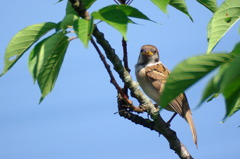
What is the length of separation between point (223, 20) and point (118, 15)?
2.47ft

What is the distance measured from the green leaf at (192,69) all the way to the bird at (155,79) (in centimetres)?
337

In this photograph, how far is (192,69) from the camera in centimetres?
137

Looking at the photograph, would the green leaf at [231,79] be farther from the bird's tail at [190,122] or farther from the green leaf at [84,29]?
the bird's tail at [190,122]

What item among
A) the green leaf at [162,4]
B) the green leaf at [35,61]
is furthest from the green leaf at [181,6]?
the green leaf at [35,61]

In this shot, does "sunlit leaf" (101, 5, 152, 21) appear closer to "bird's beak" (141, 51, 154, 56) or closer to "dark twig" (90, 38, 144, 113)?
"dark twig" (90, 38, 144, 113)

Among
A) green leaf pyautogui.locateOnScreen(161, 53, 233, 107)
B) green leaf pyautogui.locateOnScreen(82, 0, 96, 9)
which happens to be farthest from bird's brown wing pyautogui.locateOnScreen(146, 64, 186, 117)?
green leaf pyautogui.locateOnScreen(161, 53, 233, 107)

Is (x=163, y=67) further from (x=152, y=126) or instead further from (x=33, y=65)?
(x=33, y=65)

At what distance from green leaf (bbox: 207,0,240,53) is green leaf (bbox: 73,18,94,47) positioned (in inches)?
29.3

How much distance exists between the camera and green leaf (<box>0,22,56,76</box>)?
221cm

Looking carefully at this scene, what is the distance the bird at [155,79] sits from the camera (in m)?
5.51

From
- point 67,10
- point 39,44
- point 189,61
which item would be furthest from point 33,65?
point 189,61

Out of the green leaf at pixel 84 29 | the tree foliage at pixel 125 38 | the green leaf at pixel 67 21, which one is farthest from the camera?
the green leaf at pixel 67 21

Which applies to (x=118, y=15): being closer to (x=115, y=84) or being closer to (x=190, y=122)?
(x=115, y=84)

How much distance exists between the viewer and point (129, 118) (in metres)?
2.92
